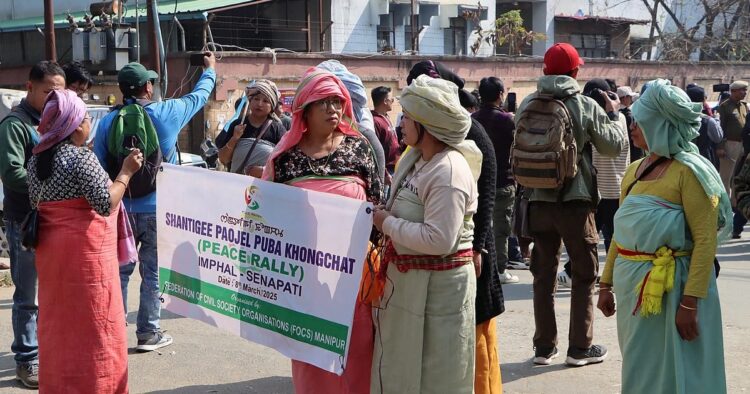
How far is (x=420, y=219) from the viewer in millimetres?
4379

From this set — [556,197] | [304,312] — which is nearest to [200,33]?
[556,197]

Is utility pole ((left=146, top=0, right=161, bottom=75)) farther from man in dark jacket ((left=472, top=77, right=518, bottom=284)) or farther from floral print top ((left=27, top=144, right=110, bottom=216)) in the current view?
floral print top ((left=27, top=144, right=110, bottom=216))

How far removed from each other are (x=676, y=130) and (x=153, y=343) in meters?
4.05

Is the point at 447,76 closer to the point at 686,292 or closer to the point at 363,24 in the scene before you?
the point at 686,292

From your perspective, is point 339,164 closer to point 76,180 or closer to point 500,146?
point 76,180

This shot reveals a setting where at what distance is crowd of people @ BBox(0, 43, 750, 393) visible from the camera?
4.42 meters

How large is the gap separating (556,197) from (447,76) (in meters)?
1.21

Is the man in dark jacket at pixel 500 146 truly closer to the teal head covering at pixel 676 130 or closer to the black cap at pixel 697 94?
the black cap at pixel 697 94

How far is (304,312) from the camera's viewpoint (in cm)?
460

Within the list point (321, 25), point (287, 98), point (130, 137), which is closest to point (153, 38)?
point (287, 98)

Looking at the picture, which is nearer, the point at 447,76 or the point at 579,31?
the point at 447,76

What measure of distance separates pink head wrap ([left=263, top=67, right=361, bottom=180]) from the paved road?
6.34 feet

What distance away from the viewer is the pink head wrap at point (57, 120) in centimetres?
521

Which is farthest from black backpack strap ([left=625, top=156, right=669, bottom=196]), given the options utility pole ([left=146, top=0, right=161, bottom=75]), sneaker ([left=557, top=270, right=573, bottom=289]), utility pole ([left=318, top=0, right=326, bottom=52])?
utility pole ([left=318, top=0, right=326, bottom=52])
